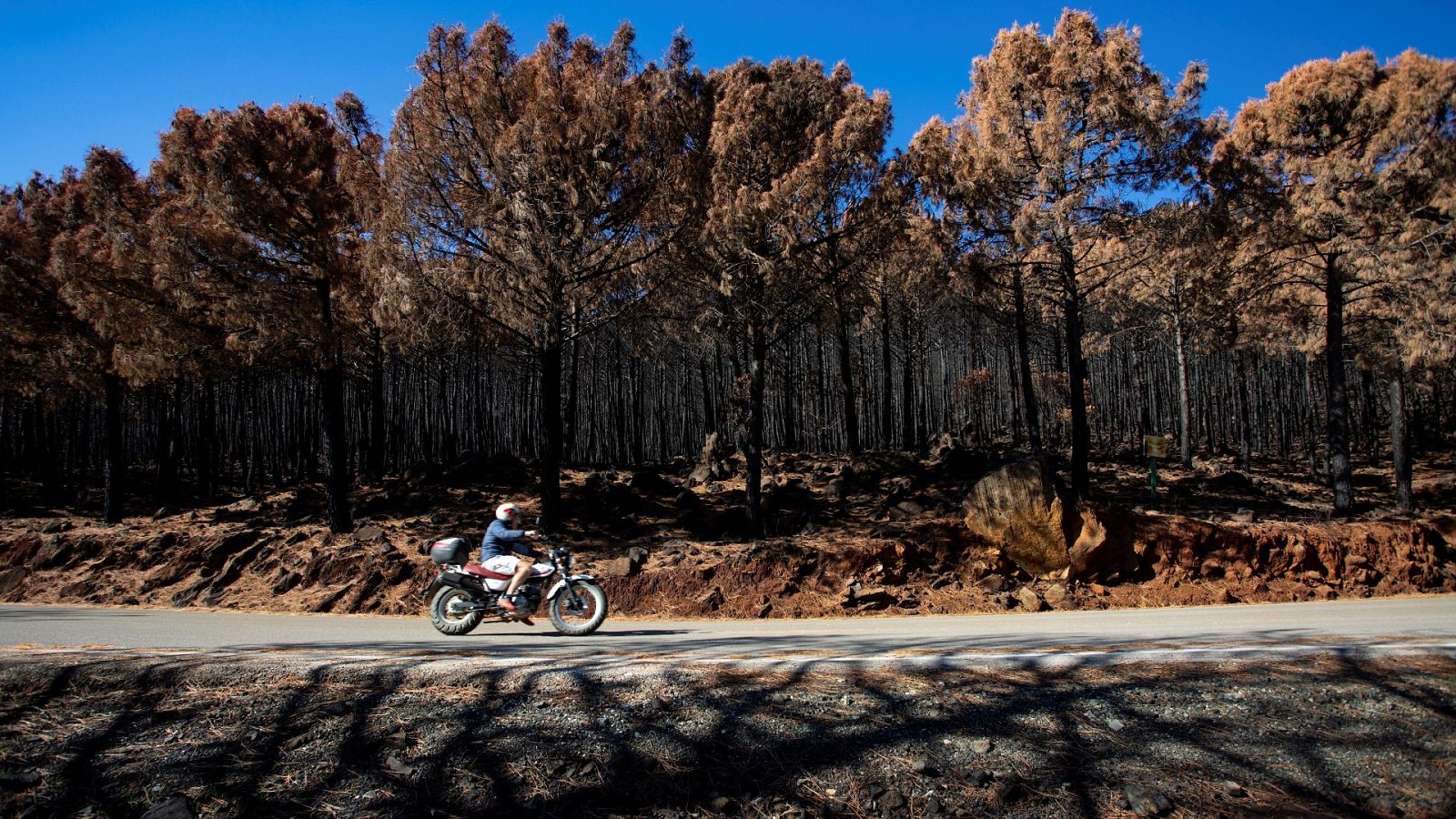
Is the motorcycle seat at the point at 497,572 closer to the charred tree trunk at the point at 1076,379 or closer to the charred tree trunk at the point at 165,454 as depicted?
the charred tree trunk at the point at 1076,379

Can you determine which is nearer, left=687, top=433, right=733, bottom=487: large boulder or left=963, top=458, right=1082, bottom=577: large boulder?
left=963, top=458, right=1082, bottom=577: large boulder

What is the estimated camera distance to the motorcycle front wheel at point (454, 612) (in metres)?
9.16

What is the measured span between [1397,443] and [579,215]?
21882mm

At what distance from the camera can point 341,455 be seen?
1789 centimetres

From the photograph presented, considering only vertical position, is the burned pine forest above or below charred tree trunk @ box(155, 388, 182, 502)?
above

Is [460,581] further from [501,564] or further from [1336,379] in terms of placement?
[1336,379]

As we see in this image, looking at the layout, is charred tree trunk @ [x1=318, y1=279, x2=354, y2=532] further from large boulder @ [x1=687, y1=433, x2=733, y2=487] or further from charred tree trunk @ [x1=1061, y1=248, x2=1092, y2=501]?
charred tree trunk @ [x1=1061, y1=248, x2=1092, y2=501]

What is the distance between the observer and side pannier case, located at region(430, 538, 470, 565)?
29.9 ft

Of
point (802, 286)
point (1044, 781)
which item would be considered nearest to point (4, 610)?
point (802, 286)

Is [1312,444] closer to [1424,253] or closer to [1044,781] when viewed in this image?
[1424,253]

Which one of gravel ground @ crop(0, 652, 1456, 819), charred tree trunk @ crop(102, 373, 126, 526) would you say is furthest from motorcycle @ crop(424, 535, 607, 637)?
charred tree trunk @ crop(102, 373, 126, 526)

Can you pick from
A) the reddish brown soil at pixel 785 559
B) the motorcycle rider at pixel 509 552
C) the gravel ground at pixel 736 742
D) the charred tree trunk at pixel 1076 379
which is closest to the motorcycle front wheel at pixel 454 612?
the motorcycle rider at pixel 509 552

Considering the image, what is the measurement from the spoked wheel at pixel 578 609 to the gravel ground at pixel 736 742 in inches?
158

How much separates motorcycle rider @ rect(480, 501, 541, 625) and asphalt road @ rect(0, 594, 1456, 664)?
1.80 feet
